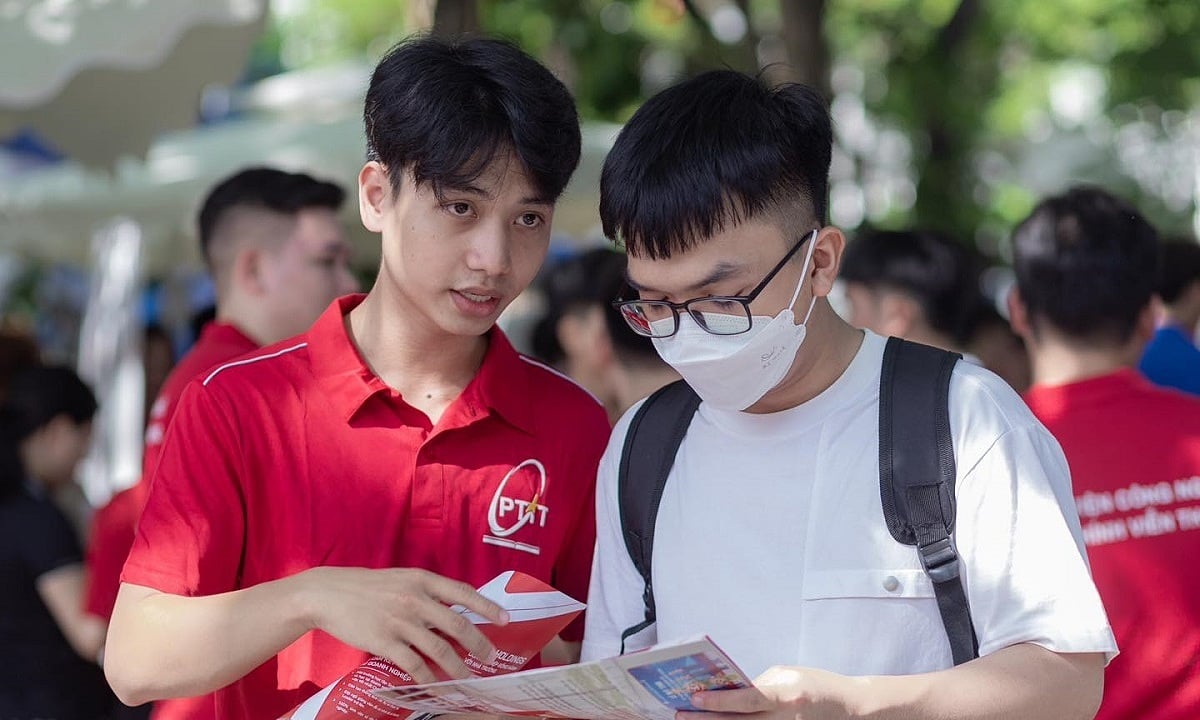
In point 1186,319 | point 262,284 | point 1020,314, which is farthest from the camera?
point 1186,319

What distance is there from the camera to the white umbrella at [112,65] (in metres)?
4.68

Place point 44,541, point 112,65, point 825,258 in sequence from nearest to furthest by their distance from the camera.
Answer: point 825,258, point 44,541, point 112,65

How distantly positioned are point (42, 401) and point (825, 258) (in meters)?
4.05

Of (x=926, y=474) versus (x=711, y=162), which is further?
(x=711, y=162)

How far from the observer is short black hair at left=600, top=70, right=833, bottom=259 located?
2215 mm

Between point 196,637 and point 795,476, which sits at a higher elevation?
point 795,476

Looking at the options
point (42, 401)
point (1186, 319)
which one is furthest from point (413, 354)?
point (1186, 319)

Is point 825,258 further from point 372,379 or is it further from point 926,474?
point 372,379

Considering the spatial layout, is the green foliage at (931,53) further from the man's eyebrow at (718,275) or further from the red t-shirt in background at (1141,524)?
the man's eyebrow at (718,275)

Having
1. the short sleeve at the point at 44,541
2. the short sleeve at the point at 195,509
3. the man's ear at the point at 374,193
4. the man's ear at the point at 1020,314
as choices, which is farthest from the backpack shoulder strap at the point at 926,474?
the short sleeve at the point at 44,541

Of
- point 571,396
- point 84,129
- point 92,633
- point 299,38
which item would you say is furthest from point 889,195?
point 571,396

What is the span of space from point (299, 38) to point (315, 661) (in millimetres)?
17859

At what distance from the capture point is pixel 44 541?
4723 mm

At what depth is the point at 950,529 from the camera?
2.10 metres
